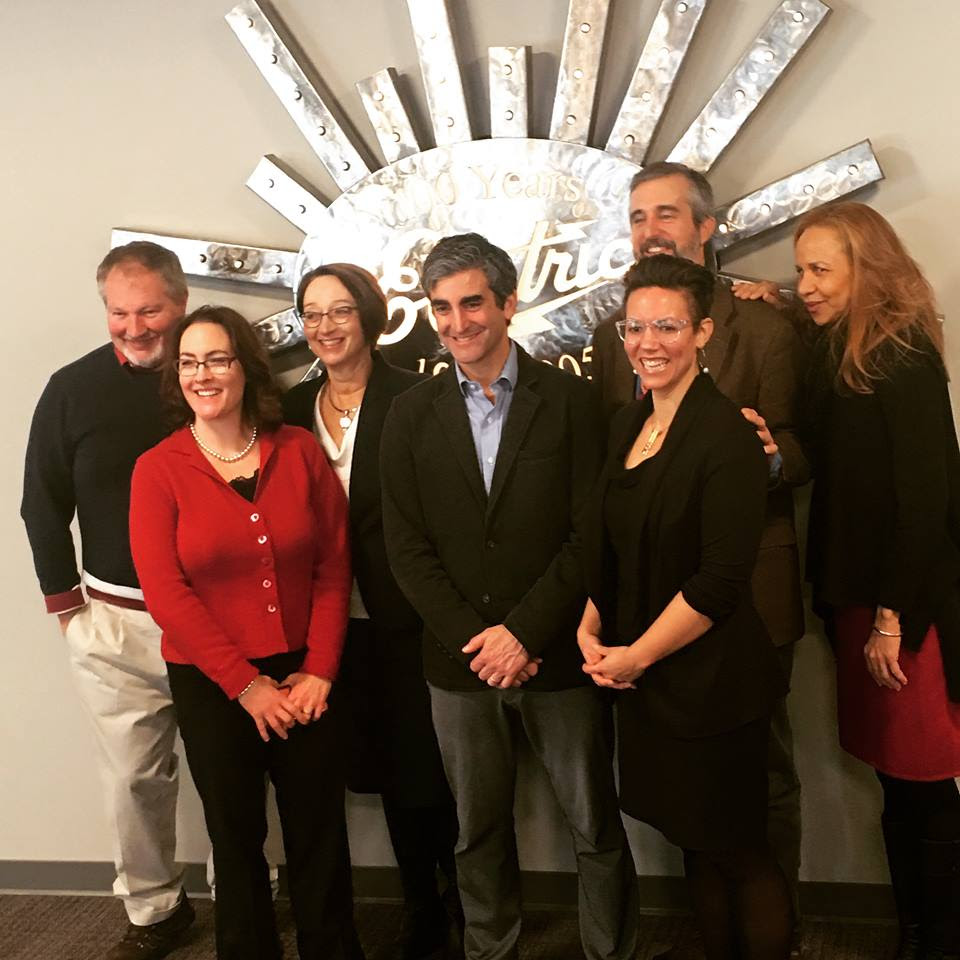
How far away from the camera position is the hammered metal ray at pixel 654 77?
8.05ft

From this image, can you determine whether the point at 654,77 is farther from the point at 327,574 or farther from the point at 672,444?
the point at 327,574

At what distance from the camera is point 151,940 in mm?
2711

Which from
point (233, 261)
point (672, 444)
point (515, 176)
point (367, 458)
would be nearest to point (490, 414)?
point (367, 458)

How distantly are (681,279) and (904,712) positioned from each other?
1.04 meters

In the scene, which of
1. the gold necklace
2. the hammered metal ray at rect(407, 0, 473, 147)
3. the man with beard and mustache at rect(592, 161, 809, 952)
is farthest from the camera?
the hammered metal ray at rect(407, 0, 473, 147)

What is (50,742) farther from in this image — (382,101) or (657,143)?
(657,143)

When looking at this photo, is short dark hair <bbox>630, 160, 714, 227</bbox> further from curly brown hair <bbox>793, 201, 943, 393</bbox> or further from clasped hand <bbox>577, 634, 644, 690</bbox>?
clasped hand <bbox>577, 634, 644, 690</bbox>

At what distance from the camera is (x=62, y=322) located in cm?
290

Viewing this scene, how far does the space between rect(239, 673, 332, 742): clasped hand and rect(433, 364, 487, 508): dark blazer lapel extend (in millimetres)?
527

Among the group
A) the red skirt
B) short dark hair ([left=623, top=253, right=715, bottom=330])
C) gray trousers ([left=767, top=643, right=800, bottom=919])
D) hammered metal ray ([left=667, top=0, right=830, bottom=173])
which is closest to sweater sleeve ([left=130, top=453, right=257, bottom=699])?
short dark hair ([left=623, top=253, right=715, bottom=330])

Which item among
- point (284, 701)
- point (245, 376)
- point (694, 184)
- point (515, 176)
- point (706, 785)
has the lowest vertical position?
point (706, 785)

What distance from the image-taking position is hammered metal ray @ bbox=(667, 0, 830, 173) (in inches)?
95.3

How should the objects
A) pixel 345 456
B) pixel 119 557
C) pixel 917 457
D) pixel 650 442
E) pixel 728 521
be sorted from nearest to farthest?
pixel 728 521 → pixel 650 442 → pixel 917 457 → pixel 345 456 → pixel 119 557

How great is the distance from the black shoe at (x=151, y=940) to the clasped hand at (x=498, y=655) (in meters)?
1.20
